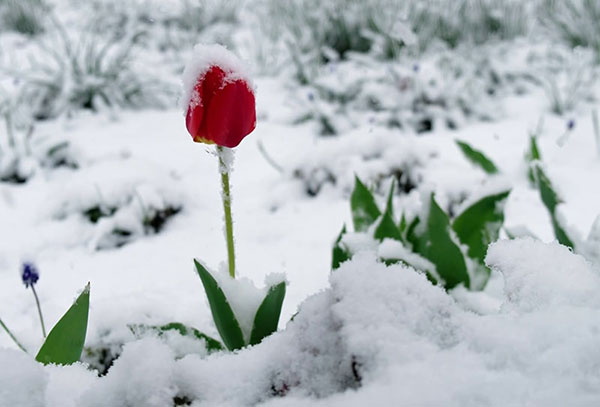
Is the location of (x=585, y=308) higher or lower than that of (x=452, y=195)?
higher

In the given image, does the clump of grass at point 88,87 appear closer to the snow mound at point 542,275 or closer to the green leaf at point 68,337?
the green leaf at point 68,337

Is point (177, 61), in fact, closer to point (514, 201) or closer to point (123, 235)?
point (123, 235)

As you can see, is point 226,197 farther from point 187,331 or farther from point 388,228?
point 388,228

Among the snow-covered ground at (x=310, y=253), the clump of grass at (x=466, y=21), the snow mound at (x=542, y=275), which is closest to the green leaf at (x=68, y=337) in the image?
the snow-covered ground at (x=310, y=253)

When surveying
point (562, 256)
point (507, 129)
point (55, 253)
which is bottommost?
point (55, 253)

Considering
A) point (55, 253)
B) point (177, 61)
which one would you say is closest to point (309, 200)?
point (55, 253)

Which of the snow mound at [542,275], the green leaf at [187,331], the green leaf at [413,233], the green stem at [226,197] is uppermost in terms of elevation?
the snow mound at [542,275]

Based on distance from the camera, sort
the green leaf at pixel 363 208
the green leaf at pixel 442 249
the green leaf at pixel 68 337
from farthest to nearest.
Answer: the green leaf at pixel 363 208 < the green leaf at pixel 442 249 < the green leaf at pixel 68 337
